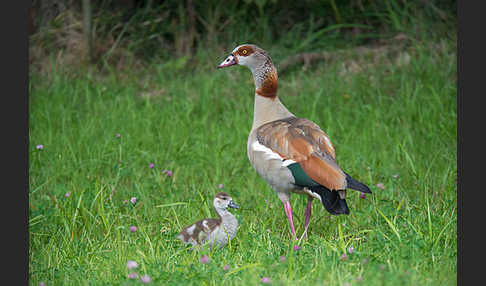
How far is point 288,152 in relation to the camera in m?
4.20

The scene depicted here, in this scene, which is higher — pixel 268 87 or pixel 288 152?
pixel 268 87

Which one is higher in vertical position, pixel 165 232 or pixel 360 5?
pixel 360 5

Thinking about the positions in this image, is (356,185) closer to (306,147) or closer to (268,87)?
(306,147)

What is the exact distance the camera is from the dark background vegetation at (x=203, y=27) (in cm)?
899

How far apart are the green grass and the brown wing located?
0.32 meters

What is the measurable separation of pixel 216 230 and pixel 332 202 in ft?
2.53

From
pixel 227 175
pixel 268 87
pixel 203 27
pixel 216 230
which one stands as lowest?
pixel 227 175

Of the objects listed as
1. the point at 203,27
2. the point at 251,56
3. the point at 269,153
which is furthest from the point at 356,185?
the point at 203,27

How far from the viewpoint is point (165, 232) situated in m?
4.66

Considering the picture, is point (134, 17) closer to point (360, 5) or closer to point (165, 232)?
point (360, 5)

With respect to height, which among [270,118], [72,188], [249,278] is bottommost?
[72,188]

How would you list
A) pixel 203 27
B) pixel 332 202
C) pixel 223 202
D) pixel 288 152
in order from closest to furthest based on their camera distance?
pixel 332 202 < pixel 288 152 < pixel 223 202 < pixel 203 27

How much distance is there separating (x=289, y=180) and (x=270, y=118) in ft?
1.96

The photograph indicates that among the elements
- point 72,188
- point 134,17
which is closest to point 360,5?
point 134,17
